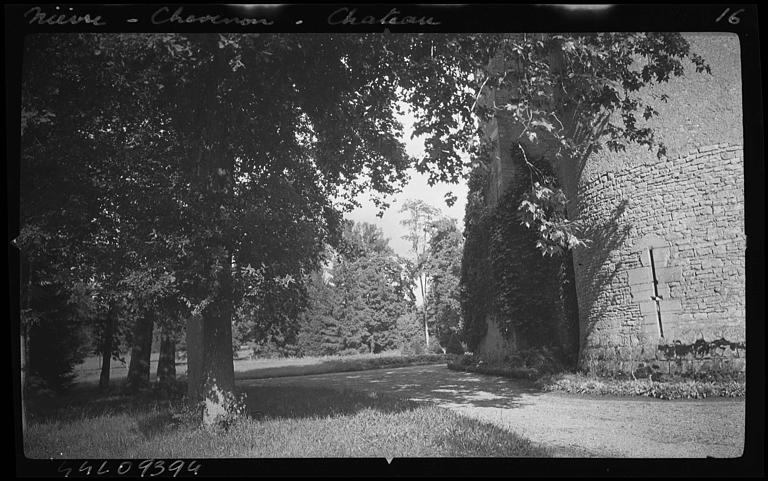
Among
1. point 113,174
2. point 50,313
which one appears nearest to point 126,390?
point 50,313

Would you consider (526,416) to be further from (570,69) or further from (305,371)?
(570,69)

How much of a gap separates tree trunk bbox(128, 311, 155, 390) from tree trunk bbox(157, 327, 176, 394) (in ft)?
1.08

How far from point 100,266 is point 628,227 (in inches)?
409

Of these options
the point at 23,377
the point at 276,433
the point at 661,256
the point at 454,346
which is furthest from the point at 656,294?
the point at 23,377

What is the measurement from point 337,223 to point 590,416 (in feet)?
18.2

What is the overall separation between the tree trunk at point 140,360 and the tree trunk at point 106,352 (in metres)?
0.72

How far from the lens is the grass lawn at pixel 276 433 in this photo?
5.22 m

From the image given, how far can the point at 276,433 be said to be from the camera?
6.00m

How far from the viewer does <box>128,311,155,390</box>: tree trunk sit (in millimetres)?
11016

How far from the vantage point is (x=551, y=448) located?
542 cm

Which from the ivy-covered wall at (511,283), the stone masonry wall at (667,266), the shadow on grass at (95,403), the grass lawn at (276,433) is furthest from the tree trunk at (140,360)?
the stone masonry wall at (667,266)

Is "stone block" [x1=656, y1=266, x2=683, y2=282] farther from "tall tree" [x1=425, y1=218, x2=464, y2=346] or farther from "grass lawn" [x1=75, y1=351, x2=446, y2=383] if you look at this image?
"tall tree" [x1=425, y1=218, x2=464, y2=346]

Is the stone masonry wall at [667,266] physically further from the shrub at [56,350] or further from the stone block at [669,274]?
the shrub at [56,350]
